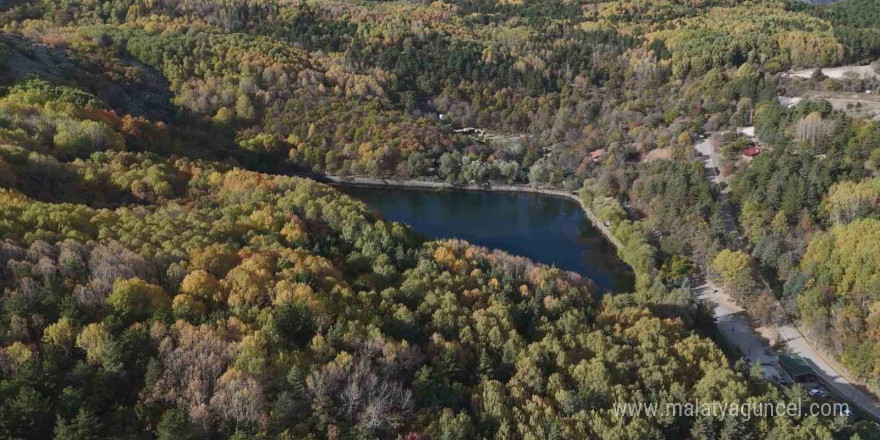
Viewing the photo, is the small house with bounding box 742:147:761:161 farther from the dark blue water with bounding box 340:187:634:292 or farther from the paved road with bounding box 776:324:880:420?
the paved road with bounding box 776:324:880:420

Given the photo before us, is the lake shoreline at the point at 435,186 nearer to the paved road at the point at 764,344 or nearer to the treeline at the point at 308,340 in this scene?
the paved road at the point at 764,344

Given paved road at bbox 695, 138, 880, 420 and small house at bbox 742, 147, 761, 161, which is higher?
small house at bbox 742, 147, 761, 161

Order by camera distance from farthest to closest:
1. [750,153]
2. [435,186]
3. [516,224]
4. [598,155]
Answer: [435,186], [598,155], [516,224], [750,153]

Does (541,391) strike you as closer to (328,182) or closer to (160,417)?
→ (160,417)

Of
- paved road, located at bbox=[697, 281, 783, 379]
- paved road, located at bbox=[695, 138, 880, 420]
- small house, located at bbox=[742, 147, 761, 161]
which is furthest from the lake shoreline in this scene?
paved road, located at bbox=[695, 138, 880, 420]

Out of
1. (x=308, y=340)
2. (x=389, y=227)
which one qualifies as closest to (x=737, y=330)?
(x=389, y=227)

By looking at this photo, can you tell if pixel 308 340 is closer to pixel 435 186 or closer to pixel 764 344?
pixel 764 344
